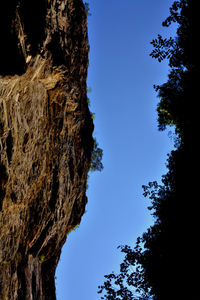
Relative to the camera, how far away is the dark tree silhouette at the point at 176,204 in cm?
740

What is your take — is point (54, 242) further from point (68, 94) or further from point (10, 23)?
point (10, 23)

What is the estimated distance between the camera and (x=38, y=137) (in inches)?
284

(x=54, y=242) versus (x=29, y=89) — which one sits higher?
(x=29, y=89)

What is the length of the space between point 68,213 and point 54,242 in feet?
4.80

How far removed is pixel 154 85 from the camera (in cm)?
1030

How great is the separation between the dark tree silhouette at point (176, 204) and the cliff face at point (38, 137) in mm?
4400

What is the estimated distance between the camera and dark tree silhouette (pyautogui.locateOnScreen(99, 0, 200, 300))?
24.3ft

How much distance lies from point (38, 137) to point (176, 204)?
7373 mm

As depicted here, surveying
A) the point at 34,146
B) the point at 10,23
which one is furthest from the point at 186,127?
the point at 10,23

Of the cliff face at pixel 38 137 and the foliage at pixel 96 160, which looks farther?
the foliage at pixel 96 160

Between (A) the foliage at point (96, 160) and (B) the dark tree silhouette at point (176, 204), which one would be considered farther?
(A) the foliage at point (96, 160)

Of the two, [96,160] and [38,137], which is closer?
[38,137]

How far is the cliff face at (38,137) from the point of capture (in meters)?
5.98

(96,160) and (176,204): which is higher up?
(96,160)
